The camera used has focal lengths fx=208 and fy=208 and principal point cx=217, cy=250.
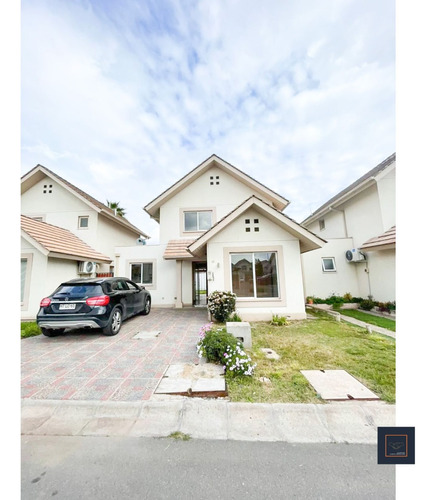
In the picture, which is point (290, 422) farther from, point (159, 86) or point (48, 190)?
point (48, 190)

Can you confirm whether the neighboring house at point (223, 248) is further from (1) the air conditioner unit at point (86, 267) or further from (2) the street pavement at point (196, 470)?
(2) the street pavement at point (196, 470)

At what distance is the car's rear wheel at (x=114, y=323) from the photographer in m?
6.25

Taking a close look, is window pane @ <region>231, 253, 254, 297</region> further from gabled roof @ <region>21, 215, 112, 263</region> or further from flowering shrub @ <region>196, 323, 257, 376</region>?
gabled roof @ <region>21, 215, 112, 263</region>

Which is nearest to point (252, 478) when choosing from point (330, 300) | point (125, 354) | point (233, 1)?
point (125, 354)

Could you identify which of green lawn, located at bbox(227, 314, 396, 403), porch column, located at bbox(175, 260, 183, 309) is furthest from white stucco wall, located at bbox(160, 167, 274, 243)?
green lawn, located at bbox(227, 314, 396, 403)

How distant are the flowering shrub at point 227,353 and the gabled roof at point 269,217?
4389mm

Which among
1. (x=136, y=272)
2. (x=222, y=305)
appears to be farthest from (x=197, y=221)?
(x=222, y=305)

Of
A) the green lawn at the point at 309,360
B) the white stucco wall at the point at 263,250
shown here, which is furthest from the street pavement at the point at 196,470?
the white stucco wall at the point at 263,250

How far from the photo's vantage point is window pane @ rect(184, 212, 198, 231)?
1269 cm

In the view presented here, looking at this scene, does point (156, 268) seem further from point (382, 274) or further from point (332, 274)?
point (382, 274)

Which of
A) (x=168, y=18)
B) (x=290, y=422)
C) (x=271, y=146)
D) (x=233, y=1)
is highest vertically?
(x=271, y=146)

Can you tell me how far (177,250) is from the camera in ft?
37.9
